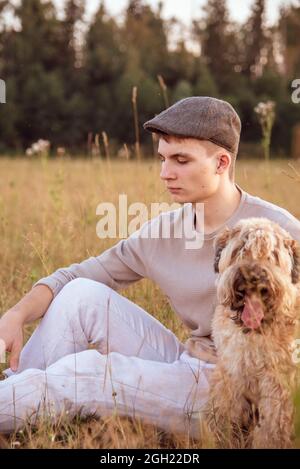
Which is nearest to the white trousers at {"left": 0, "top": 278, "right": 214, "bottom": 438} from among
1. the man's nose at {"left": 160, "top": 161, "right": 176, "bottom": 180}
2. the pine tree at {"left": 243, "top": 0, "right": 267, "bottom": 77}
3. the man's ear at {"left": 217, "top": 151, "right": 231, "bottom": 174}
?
the man's nose at {"left": 160, "top": 161, "right": 176, "bottom": 180}

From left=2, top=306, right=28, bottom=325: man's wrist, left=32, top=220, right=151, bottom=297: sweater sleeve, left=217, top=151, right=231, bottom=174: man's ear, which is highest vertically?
left=217, top=151, right=231, bottom=174: man's ear

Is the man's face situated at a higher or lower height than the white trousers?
higher

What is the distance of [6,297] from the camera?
457 centimetres

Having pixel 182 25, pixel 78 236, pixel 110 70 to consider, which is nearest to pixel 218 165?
pixel 78 236

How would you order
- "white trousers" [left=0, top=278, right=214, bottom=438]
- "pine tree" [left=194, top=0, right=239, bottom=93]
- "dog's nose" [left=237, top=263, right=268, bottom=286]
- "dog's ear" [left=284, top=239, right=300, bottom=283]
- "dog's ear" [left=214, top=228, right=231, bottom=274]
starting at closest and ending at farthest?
"dog's nose" [left=237, top=263, right=268, bottom=286] < "dog's ear" [left=284, top=239, right=300, bottom=283] < "dog's ear" [left=214, top=228, right=231, bottom=274] < "white trousers" [left=0, top=278, right=214, bottom=438] < "pine tree" [left=194, top=0, right=239, bottom=93]

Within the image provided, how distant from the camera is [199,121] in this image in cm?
309

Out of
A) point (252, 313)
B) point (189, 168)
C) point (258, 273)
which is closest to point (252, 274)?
point (258, 273)

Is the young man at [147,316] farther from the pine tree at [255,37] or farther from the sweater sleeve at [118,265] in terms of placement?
the pine tree at [255,37]

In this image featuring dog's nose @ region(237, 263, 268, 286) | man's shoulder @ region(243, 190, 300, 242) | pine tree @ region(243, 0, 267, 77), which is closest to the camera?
dog's nose @ region(237, 263, 268, 286)

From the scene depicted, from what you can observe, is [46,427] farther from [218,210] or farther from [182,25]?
[182,25]

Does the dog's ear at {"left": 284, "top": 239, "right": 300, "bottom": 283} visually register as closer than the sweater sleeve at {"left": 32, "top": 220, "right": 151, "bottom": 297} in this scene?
Yes

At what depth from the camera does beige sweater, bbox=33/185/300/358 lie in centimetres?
317

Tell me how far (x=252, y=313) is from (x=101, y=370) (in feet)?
2.39

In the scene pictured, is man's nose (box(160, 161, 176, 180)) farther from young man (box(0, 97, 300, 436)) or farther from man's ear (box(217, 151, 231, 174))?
man's ear (box(217, 151, 231, 174))
